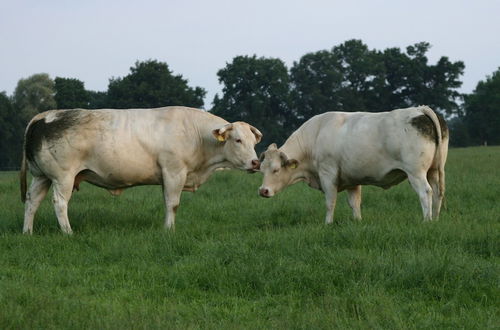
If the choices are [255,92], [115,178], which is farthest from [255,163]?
[255,92]

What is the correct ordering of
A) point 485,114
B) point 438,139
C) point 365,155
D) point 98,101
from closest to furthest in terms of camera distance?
point 438,139 < point 365,155 < point 98,101 < point 485,114

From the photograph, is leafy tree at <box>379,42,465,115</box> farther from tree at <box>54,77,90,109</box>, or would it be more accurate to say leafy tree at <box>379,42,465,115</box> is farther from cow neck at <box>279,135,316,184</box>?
cow neck at <box>279,135,316,184</box>

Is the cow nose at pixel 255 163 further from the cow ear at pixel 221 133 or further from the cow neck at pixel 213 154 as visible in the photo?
the cow ear at pixel 221 133

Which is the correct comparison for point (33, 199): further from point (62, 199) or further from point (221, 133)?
point (221, 133)

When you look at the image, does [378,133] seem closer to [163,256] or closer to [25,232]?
[163,256]

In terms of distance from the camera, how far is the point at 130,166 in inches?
400

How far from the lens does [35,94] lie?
5872 centimetres

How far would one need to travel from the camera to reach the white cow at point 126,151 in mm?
9914

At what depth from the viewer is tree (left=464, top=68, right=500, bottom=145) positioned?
68.2m

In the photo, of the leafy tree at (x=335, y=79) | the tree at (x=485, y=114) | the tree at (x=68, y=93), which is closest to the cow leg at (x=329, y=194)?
the tree at (x=68, y=93)

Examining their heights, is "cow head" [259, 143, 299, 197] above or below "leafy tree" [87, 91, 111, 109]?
below

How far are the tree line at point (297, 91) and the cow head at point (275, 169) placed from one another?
4773 centimetres

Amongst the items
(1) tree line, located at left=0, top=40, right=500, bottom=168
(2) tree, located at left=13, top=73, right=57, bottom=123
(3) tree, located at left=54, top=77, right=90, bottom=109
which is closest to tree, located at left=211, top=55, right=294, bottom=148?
(1) tree line, located at left=0, top=40, right=500, bottom=168

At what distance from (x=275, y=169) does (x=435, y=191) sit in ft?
8.29
